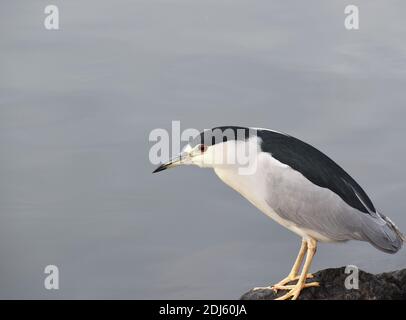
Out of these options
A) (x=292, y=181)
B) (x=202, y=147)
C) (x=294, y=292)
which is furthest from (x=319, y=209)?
(x=202, y=147)

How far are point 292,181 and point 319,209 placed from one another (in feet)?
1.22

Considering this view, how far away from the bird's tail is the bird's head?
128 centimetres

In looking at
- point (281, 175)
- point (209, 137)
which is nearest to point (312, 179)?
point (281, 175)

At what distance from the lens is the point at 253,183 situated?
40.0 feet

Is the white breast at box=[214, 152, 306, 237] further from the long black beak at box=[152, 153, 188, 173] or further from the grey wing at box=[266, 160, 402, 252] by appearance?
the long black beak at box=[152, 153, 188, 173]

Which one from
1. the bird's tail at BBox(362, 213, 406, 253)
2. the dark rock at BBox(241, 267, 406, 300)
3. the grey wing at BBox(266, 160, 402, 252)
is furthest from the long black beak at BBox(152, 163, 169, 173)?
the bird's tail at BBox(362, 213, 406, 253)

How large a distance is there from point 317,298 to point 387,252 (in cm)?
83

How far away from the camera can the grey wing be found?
12180 mm

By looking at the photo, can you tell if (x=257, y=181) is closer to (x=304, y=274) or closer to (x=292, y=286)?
(x=304, y=274)

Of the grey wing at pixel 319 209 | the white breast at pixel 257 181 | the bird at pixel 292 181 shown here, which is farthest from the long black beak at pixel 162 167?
the grey wing at pixel 319 209

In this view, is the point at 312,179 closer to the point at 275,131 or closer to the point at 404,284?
the point at 275,131

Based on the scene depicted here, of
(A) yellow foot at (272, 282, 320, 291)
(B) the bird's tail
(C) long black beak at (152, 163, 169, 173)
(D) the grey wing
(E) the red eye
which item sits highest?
(E) the red eye

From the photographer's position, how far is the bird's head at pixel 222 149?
475 inches

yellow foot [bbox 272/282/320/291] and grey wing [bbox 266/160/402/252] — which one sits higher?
grey wing [bbox 266/160/402/252]
